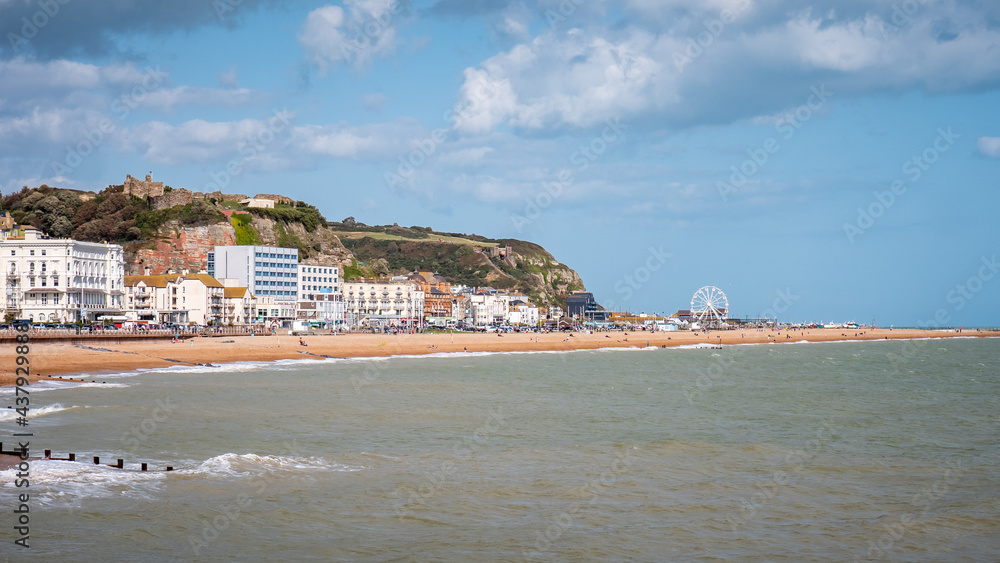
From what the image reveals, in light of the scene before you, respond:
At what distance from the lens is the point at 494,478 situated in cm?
1515

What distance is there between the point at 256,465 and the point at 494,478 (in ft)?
15.4

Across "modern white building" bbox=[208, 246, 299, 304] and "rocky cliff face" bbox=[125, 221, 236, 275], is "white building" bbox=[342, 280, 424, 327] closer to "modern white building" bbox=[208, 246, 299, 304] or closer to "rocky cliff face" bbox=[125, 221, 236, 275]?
"modern white building" bbox=[208, 246, 299, 304]

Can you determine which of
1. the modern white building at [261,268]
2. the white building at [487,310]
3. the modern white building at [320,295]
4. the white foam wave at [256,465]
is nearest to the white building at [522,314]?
the white building at [487,310]

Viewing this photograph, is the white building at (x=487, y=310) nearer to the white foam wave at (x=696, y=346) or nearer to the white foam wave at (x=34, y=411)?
the white foam wave at (x=696, y=346)

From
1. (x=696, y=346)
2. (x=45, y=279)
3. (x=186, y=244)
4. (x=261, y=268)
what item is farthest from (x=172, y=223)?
(x=696, y=346)

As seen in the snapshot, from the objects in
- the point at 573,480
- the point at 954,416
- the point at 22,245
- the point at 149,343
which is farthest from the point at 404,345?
the point at 573,480

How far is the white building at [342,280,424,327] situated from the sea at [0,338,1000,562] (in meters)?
76.6

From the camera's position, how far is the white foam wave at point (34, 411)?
20388mm

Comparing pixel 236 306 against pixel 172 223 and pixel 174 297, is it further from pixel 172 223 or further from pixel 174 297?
pixel 172 223

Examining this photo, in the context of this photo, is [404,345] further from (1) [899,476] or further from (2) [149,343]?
(1) [899,476]

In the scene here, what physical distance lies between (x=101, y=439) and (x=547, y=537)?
11325mm

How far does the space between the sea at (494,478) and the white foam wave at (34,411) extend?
6.1 inches

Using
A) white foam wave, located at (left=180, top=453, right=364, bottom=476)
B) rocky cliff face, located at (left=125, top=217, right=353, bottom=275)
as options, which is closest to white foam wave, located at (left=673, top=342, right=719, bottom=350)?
rocky cliff face, located at (left=125, top=217, right=353, bottom=275)

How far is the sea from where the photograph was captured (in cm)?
1123
